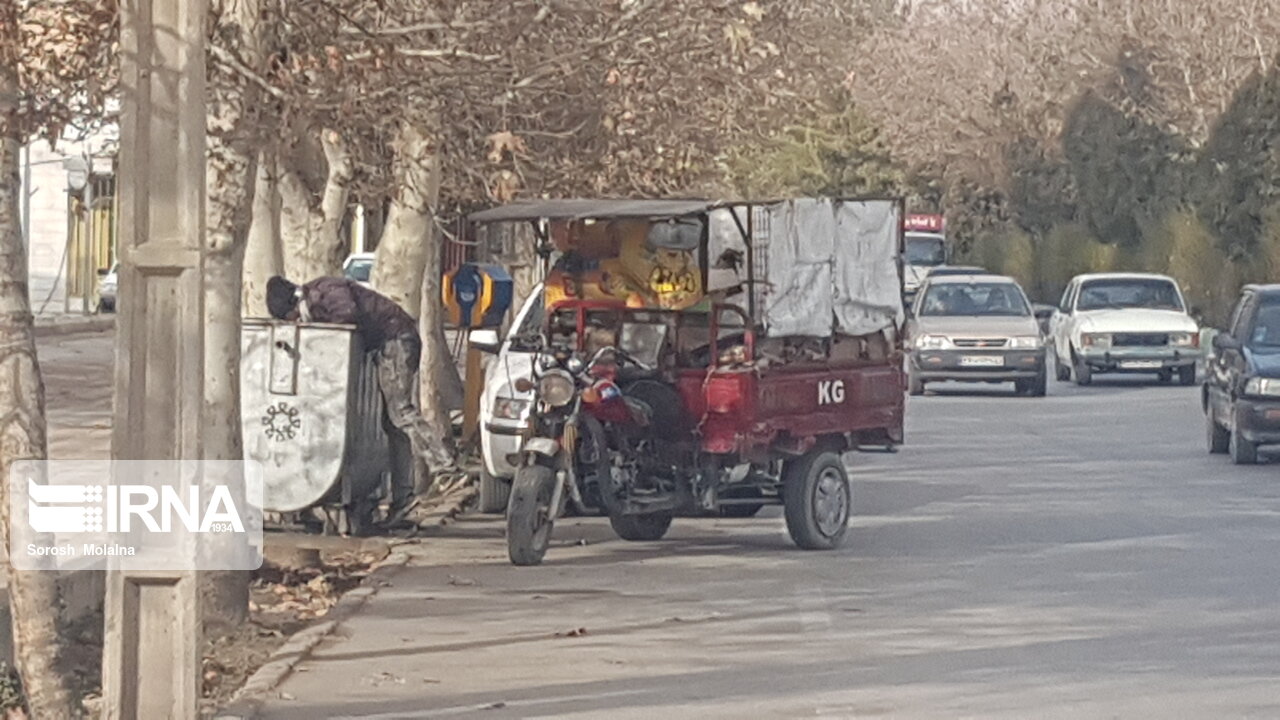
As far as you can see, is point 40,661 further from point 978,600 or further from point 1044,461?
point 1044,461

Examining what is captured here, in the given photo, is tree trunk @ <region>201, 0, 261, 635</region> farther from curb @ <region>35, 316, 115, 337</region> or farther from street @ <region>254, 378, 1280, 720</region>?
curb @ <region>35, 316, 115, 337</region>

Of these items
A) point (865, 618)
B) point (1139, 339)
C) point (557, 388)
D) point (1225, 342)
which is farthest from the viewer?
point (1139, 339)

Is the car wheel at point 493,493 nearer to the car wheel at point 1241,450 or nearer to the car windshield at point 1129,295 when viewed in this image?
the car wheel at point 1241,450

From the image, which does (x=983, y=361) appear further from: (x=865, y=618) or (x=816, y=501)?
(x=865, y=618)

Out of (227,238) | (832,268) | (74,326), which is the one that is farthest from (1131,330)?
(227,238)

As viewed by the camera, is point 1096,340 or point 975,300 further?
point 1096,340

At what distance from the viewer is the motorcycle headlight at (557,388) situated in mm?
14680

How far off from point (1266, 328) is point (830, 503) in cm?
886

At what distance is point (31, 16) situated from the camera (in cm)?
1177

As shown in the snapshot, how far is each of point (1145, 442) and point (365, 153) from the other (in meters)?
10.7

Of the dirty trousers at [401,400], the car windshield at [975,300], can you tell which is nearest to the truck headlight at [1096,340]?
the car windshield at [975,300]

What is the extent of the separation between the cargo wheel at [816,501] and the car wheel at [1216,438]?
874 cm

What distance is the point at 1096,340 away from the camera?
36344mm

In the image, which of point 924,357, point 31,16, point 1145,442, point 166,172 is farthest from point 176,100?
point 924,357
